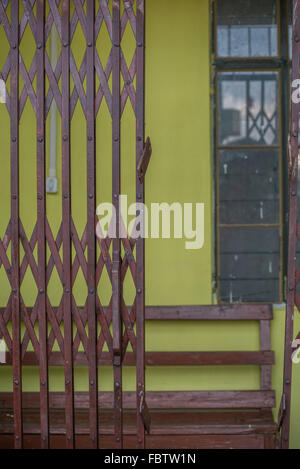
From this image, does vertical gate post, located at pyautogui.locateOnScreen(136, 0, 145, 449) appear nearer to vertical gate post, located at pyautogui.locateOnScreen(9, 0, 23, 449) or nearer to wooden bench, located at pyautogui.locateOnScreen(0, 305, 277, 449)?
vertical gate post, located at pyautogui.locateOnScreen(9, 0, 23, 449)

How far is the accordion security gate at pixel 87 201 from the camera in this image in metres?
2.10

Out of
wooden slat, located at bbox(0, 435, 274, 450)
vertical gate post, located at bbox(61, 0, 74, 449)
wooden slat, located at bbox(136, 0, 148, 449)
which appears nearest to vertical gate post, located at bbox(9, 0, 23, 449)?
vertical gate post, located at bbox(61, 0, 74, 449)

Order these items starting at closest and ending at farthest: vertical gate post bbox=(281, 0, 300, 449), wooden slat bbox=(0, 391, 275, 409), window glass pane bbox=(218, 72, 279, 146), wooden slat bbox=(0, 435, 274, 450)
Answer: vertical gate post bbox=(281, 0, 300, 449), wooden slat bbox=(0, 435, 274, 450), wooden slat bbox=(0, 391, 275, 409), window glass pane bbox=(218, 72, 279, 146)

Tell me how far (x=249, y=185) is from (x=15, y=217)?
75.7 inches

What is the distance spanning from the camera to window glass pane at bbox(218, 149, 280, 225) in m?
3.54

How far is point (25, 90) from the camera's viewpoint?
84.4 inches

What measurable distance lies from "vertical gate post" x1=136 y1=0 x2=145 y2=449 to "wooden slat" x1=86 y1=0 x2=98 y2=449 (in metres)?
0.20

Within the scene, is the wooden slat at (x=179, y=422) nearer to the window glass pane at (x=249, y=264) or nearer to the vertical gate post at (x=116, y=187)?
the window glass pane at (x=249, y=264)

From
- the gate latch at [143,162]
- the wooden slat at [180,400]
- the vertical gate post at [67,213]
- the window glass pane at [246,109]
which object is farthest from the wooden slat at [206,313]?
the gate latch at [143,162]

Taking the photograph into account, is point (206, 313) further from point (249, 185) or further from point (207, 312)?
point (249, 185)

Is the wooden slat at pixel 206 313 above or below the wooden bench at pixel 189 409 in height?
above

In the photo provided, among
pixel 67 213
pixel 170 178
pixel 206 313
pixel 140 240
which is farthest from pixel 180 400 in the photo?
pixel 67 213

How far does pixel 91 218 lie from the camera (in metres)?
2.14
